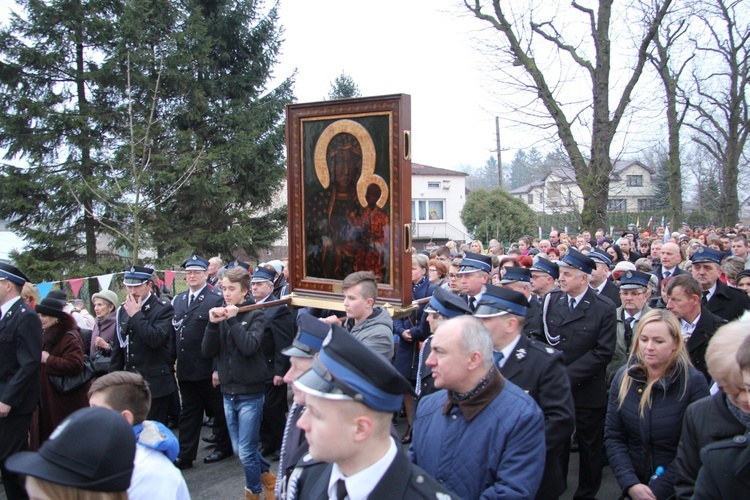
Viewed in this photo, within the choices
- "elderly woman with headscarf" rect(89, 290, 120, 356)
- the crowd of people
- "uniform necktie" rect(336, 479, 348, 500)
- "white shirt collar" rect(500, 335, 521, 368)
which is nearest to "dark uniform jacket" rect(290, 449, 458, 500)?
the crowd of people

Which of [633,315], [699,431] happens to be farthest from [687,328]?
[699,431]

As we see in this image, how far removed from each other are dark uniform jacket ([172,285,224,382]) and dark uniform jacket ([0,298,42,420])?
4.87 ft

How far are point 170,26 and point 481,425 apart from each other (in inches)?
758

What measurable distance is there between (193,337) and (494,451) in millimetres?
4351

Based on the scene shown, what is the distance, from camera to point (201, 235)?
19.2 meters

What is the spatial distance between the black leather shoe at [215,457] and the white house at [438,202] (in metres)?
37.8

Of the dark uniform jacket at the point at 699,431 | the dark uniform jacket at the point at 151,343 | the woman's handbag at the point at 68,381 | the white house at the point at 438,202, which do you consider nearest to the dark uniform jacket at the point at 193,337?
the dark uniform jacket at the point at 151,343

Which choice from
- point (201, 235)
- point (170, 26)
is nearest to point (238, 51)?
point (170, 26)

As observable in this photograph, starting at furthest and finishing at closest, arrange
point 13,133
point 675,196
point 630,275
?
1. point 675,196
2. point 13,133
3. point 630,275

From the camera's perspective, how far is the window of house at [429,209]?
4500cm

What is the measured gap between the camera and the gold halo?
516cm

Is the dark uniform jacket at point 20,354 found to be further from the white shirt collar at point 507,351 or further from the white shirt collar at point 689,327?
the white shirt collar at point 689,327

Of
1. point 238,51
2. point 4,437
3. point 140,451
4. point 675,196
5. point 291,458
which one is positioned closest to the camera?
point 140,451

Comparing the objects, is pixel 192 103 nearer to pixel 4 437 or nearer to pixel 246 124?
pixel 246 124
